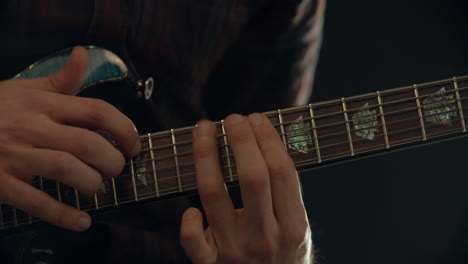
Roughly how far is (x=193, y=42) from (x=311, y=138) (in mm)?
400

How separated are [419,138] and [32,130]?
1.85 ft

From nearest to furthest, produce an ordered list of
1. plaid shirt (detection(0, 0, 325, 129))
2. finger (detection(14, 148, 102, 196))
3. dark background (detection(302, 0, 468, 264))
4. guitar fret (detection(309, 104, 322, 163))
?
finger (detection(14, 148, 102, 196)) → guitar fret (detection(309, 104, 322, 163)) → plaid shirt (detection(0, 0, 325, 129)) → dark background (detection(302, 0, 468, 264))

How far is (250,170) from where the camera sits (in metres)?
0.48

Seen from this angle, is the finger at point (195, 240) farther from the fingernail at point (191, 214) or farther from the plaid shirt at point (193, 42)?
the plaid shirt at point (193, 42)

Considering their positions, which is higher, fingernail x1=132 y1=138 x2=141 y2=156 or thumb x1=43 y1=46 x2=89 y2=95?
thumb x1=43 y1=46 x2=89 y2=95

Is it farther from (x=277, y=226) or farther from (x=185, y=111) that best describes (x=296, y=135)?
(x=185, y=111)

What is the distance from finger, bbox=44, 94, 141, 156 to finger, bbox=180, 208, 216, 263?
143mm

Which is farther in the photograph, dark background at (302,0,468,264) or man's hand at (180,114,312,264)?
dark background at (302,0,468,264)

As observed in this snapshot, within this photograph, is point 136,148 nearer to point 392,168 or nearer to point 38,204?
point 38,204

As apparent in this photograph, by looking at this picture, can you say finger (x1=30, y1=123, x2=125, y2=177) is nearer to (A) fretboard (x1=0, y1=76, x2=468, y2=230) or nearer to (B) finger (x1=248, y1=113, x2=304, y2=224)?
(A) fretboard (x1=0, y1=76, x2=468, y2=230)

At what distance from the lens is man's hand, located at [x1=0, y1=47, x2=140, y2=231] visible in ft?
1.47

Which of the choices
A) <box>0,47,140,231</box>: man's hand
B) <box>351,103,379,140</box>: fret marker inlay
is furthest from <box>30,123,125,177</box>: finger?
<box>351,103,379,140</box>: fret marker inlay

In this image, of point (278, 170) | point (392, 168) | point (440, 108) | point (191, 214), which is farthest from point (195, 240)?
point (392, 168)

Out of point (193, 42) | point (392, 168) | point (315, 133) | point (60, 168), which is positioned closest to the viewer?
point (60, 168)
